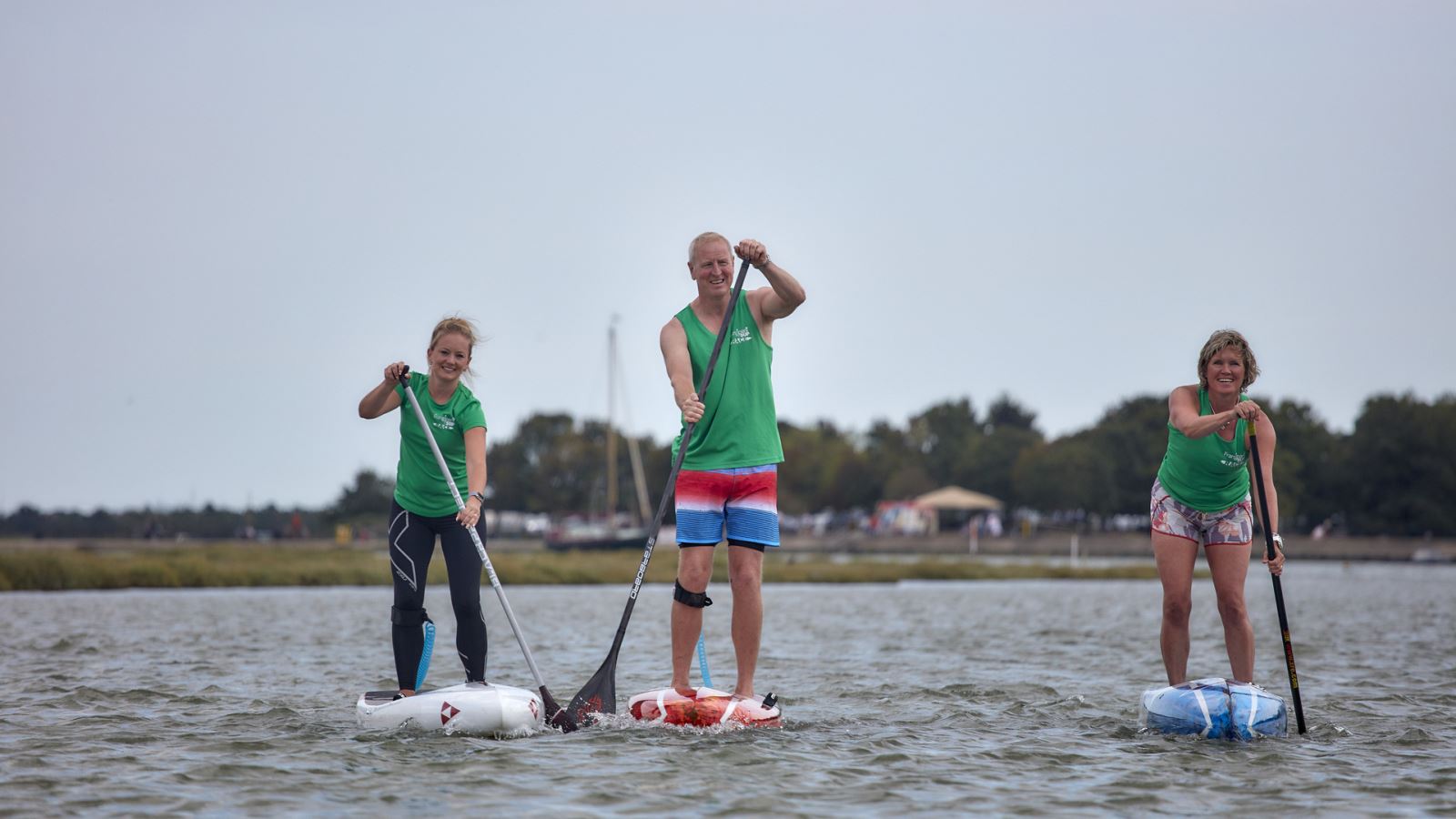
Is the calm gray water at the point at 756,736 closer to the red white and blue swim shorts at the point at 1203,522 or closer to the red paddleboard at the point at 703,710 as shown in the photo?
the red paddleboard at the point at 703,710

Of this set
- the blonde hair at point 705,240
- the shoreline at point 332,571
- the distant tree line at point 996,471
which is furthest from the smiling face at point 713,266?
the distant tree line at point 996,471

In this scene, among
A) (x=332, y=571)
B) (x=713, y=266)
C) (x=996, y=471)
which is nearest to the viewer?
(x=713, y=266)

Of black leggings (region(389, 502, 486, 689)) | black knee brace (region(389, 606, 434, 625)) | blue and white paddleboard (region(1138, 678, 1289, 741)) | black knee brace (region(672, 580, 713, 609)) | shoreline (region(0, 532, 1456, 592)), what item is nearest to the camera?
blue and white paddleboard (region(1138, 678, 1289, 741))

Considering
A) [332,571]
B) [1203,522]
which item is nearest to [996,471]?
[332,571]

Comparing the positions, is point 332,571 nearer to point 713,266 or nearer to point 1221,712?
point 713,266

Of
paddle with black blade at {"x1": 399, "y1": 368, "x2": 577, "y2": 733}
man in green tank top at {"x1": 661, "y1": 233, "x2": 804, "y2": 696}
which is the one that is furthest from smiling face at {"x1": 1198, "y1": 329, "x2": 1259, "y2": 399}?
paddle with black blade at {"x1": 399, "y1": 368, "x2": 577, "y2": 733}

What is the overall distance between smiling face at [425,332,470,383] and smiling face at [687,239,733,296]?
1.45m

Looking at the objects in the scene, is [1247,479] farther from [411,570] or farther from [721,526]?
[411,570]

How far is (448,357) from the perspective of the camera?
8781 millimetres

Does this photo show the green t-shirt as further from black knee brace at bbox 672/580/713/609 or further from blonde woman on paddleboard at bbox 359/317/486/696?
black knee brace at bbox 672/580/713/609

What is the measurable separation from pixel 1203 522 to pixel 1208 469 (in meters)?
0.36

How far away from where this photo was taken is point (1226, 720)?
8547 millimetres

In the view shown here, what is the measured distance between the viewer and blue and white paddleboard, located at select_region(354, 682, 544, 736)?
8.41m

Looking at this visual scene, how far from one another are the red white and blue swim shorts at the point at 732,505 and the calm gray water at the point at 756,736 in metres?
1.12
